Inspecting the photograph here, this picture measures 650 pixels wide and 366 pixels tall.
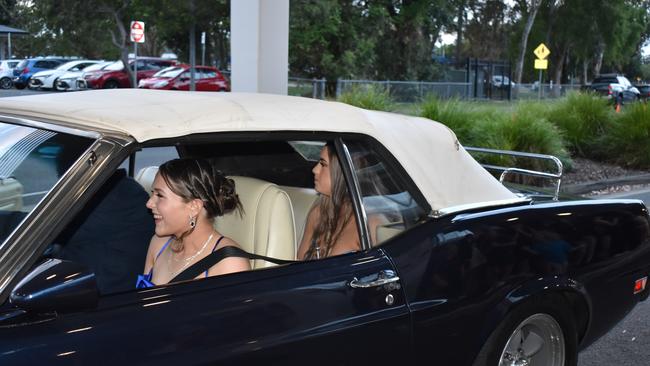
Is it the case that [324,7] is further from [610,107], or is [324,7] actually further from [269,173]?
[269,173]

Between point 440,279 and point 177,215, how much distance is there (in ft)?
3.40

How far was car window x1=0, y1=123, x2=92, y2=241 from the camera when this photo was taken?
2.40 m

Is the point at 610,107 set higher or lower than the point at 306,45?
lower

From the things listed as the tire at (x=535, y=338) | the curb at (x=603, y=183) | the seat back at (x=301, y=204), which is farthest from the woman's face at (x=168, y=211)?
the curb at (x=603, y=183)

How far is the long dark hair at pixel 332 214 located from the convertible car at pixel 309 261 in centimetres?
10

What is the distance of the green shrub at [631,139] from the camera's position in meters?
13.5

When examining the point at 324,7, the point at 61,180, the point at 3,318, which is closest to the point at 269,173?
the point at 61,180

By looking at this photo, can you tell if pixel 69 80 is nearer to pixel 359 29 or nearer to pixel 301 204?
pixel 359 29

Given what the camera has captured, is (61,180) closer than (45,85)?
Yes

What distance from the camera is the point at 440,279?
9.21 ft

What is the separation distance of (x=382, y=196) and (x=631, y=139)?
12199 mm

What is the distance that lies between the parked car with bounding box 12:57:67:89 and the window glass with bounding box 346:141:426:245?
110ft

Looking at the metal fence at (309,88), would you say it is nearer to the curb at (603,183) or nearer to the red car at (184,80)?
the red car at (184,80)

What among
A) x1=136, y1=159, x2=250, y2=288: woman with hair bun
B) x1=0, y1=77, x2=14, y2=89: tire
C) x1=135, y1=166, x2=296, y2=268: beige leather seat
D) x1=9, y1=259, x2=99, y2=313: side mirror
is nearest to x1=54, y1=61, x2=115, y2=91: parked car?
x1=0, y1=77, x2=14, y2=89: tire
